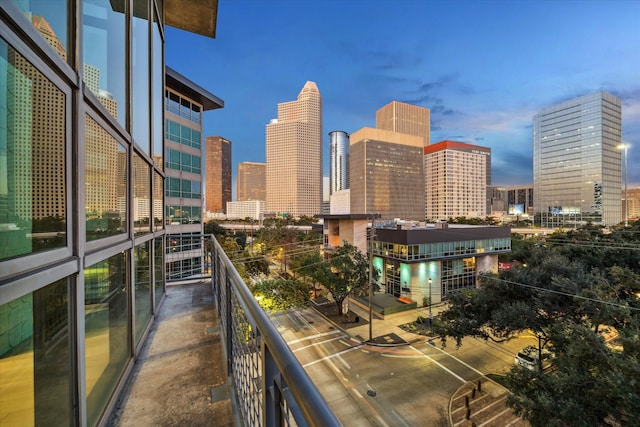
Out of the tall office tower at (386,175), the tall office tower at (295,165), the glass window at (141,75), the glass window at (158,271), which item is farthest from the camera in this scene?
the tall office tower at (295,165)

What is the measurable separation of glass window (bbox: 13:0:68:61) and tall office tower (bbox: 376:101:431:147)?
149984 mm

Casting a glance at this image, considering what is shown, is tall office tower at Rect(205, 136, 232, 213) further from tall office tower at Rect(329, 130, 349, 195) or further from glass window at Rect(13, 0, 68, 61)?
glass window at Rect(13, 0, 68, 61)

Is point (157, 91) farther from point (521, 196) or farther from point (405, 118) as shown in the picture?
point (521, 196)

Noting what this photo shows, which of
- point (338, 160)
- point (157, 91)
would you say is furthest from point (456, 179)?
point (157, 91)

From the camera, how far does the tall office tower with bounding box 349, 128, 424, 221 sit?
85.8 metres

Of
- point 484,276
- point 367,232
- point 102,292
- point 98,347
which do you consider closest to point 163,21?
point 102,292

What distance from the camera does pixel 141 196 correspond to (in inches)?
142

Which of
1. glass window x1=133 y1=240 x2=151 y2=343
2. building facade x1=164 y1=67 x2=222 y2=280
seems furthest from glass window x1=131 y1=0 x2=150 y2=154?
building facade x1=164 y1=67 x2=222 y2=280

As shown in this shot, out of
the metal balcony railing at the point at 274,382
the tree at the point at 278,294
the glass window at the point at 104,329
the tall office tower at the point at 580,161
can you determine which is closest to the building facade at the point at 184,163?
the tree at the point at 278,294

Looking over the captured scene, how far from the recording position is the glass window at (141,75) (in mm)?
3320

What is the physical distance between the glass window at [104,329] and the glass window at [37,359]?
0.94 ft

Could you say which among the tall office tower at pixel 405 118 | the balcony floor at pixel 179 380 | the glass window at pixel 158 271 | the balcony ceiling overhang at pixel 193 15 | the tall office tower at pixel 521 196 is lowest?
the balcony floor at pixel 179 380

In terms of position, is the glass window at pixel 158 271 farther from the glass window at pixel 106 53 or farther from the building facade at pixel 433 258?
the building facade at pixel 433 258

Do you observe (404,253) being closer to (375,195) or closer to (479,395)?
(479,395)
